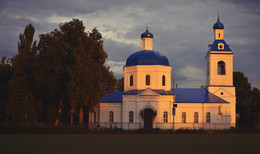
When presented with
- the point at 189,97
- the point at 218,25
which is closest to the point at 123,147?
the point at 189,97

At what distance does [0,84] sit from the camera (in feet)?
214

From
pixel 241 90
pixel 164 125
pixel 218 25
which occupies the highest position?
pixel 218 25

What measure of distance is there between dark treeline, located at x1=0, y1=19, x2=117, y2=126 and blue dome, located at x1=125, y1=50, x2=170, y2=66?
5.46 meters

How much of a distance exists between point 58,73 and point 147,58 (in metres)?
14.5

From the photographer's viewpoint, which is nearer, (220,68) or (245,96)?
(220,68)

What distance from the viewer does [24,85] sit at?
56.0 meters

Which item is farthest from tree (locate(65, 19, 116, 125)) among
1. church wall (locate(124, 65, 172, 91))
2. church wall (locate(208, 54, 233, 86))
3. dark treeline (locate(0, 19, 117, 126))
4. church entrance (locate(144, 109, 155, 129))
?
church wall (locate(208, 54, 233, 86))

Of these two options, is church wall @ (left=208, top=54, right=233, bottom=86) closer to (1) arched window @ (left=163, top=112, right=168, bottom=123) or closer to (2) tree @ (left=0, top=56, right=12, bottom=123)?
(1) arched window @ (left=163, top=112, right=168, bottom=123)

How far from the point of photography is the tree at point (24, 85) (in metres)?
55.2

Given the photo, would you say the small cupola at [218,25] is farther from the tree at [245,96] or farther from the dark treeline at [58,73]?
the tree at [245,96]

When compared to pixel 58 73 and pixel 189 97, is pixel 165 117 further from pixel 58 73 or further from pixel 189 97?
pixel 58 73

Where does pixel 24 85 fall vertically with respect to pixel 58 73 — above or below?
below

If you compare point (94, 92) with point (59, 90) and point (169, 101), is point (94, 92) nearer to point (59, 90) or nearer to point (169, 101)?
point (59, 90)

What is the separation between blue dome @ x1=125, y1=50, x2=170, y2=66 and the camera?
59656 mm
